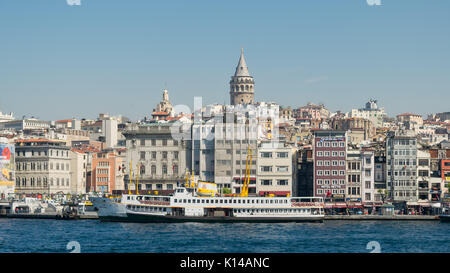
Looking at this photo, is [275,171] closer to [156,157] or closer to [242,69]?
[156,157]

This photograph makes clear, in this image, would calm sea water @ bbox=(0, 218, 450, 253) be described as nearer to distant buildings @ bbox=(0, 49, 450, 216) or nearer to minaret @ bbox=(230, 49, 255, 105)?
distant buildings @ bbox=(0, 49, 450, 216)

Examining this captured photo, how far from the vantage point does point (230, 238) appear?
1657 inches

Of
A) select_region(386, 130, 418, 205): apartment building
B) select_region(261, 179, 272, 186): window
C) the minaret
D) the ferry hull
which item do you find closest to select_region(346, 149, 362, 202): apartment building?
select_region(386, 130, 418, 205): apartment building

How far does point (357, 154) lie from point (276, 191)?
8.40 meters

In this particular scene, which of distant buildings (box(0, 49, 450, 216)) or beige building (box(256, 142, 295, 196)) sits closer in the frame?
distant buildings (box(0, 49, 450, 216))

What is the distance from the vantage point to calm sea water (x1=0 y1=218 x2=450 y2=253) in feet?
116

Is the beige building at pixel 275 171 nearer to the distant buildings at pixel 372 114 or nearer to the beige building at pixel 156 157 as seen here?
the beige building at pixel 156 157

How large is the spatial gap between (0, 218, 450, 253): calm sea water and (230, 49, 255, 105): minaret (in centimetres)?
10684

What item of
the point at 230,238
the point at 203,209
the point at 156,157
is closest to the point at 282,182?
the point at 203,209

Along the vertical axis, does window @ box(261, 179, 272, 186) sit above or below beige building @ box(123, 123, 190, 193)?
below

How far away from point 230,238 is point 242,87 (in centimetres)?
12296

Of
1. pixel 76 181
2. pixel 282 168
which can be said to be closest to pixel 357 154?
pixel 282 168
